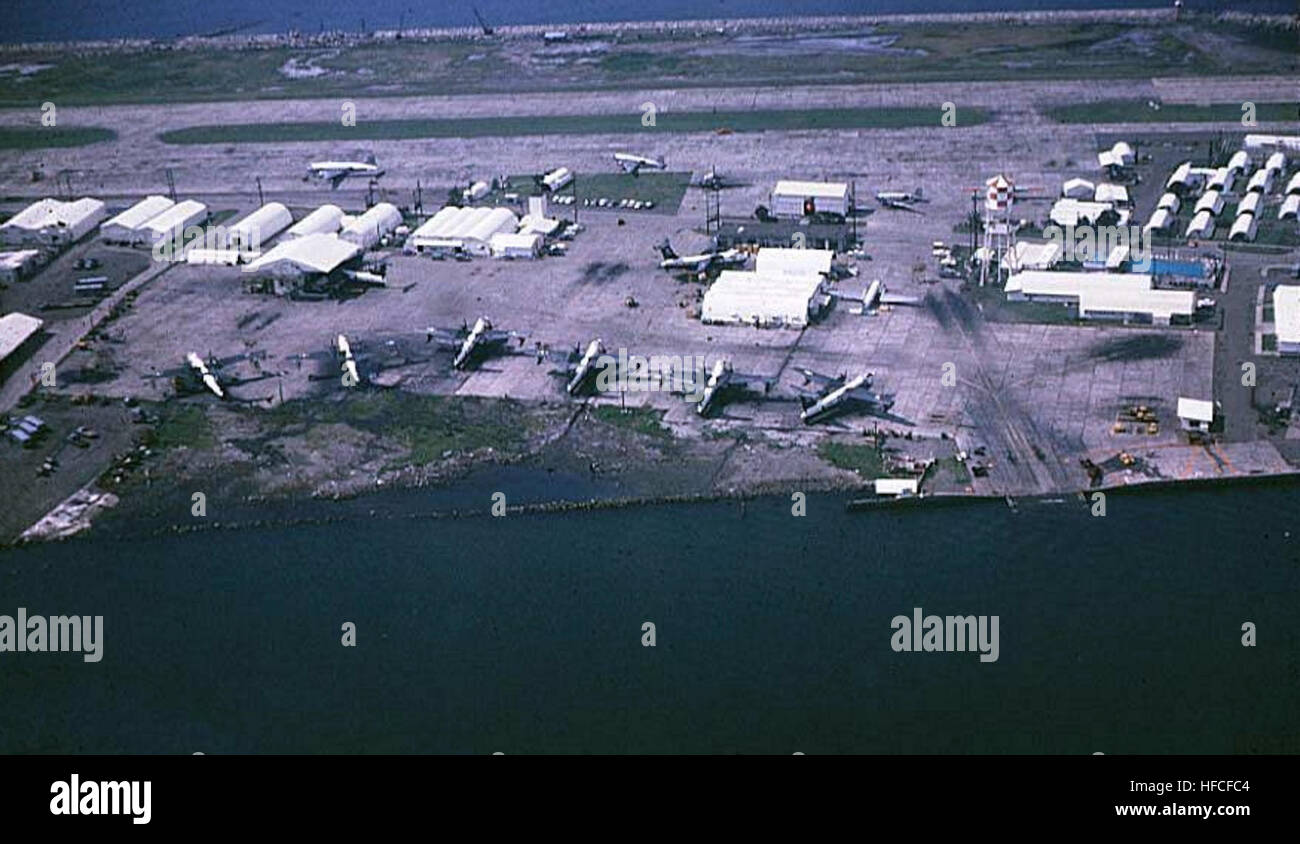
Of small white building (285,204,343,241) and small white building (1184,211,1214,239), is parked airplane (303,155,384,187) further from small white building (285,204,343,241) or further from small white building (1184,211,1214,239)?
small white building (1184,211,1214,239)

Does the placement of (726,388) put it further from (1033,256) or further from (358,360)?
(1033,256)

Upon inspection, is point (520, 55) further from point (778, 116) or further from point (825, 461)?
point (825, 461)

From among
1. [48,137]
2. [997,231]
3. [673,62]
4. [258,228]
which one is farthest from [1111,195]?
[48,137]

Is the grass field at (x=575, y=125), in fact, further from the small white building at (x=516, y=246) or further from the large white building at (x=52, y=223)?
the small white building at (x=516, y=246)

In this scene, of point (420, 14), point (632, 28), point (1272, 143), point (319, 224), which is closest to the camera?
point (319, 224)

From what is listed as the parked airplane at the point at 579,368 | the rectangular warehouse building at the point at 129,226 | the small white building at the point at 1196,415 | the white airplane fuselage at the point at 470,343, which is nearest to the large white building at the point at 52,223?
the rectangular warehouse building at the point at 129,226

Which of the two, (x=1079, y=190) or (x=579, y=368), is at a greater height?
(x=1079, y=190)
